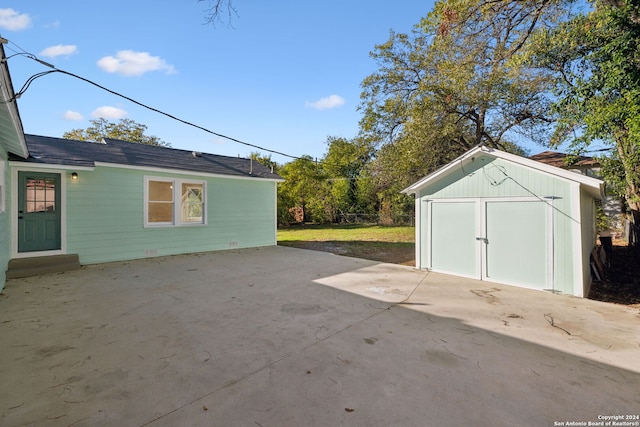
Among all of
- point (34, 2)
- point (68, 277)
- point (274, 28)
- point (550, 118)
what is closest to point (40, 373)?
point (68, 277)

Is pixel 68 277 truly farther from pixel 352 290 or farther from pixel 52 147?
pixel 352 290

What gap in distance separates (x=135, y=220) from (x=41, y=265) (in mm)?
2158

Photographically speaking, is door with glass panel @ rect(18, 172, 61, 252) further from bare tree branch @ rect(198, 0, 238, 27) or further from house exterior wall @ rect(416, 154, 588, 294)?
house exterior wall @ rect(416, 154, 588, 294)

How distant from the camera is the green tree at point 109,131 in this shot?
2273 centimetres

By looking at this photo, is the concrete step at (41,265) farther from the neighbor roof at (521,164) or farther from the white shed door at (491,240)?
the white shed door at (491,240)

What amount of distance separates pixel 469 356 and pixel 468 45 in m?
9.51

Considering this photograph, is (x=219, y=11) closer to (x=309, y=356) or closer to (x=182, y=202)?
(x=309, y=356)

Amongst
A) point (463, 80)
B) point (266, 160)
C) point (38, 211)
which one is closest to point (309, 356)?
point (38, 211)

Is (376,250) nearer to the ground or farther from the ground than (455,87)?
nearer to the ground

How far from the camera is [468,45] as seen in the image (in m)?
8.80

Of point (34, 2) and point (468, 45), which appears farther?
point (468, 45)

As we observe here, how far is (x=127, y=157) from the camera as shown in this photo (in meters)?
8.00

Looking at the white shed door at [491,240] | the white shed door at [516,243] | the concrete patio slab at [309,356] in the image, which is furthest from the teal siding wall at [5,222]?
the white shed door at [516,243]

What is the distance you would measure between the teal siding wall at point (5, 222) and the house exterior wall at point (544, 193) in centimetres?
875
